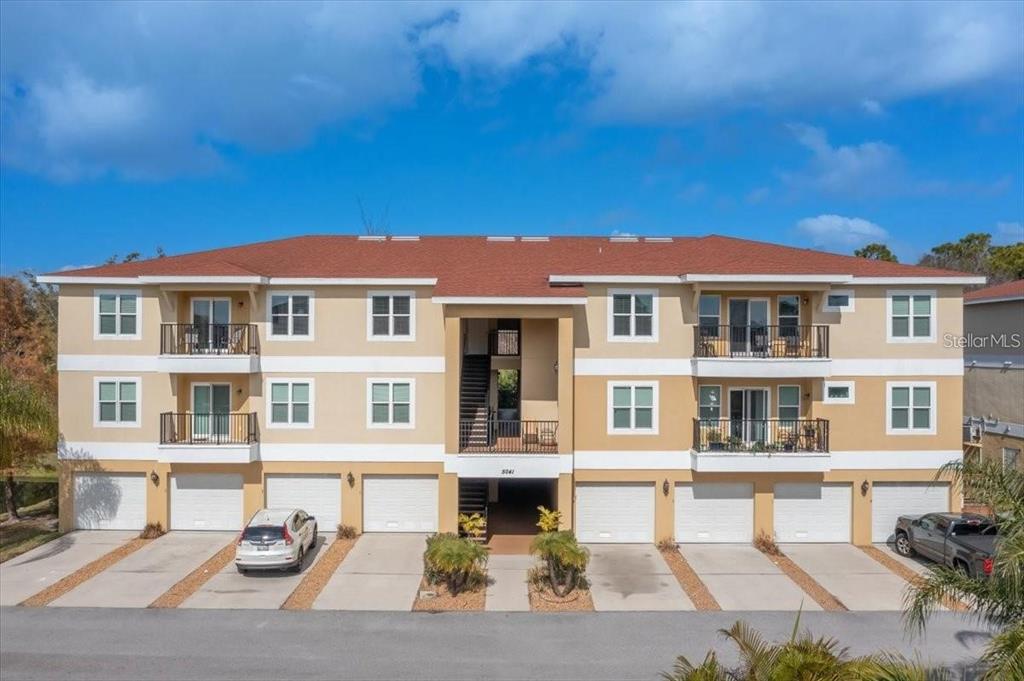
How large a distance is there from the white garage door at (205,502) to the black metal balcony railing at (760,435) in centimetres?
1376

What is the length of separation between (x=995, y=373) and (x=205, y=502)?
2630cm

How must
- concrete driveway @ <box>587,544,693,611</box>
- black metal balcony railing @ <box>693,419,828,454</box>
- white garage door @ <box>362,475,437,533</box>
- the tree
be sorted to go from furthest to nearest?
the tree, white garage door @ <box>362,475,437,533</box>, black metal balcony railing @ <box>693,419,828,454</box>, concrete driveway @ <box>587,544,693,611</box>

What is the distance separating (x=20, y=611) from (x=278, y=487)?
22.5 ft

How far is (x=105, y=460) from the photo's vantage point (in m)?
19.8

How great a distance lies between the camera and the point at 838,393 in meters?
19.5

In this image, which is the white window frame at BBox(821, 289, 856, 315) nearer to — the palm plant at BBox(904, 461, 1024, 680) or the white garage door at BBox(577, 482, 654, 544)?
the white garage door at BBox(577, 482, 654, 544)

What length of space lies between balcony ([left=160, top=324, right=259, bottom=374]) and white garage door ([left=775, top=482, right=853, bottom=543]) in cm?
1599

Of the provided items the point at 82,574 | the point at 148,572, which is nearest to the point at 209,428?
the point at 148,572

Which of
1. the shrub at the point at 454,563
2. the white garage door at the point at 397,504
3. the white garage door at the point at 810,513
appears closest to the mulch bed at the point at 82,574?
the white garage door at the point at 397,504

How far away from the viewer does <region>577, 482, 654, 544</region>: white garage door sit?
1939cm

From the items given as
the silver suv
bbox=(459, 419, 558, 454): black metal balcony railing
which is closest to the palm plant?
bbox=(459, 419, 558, 454): black metal balcony railing

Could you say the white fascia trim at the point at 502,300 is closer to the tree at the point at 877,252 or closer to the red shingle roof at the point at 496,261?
the red shingle roof at the point at 496,261

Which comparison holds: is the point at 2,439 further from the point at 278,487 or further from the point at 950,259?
the point at 950,259

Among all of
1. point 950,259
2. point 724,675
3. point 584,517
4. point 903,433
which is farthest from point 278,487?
point 950,259
